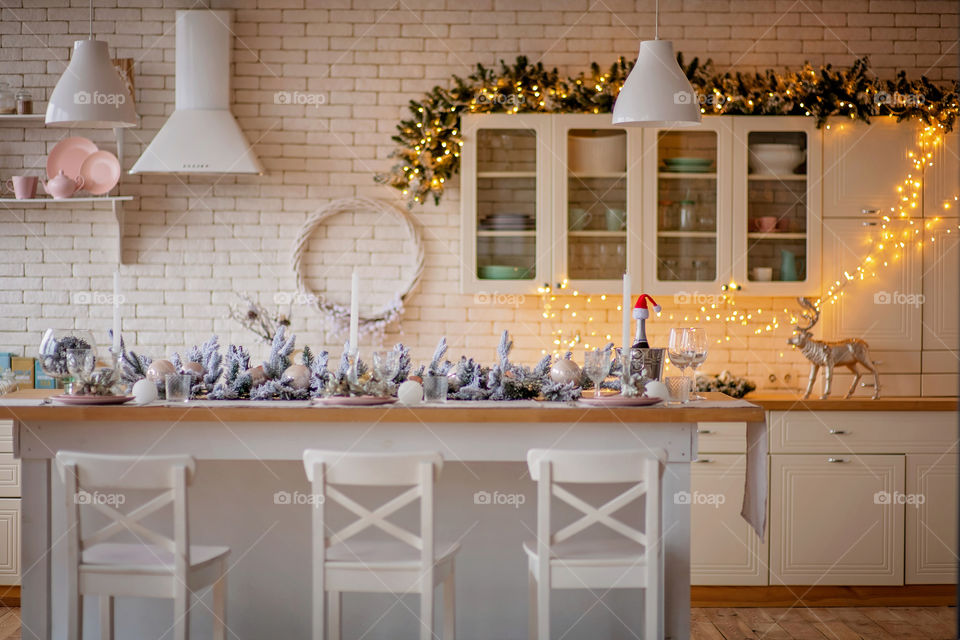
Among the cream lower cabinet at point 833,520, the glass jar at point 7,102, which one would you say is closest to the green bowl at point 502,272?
the cream lower cabinet at point 833,520

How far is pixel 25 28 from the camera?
4.92 metres

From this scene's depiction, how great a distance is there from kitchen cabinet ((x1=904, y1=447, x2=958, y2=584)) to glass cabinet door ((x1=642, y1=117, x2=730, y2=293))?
126 cm

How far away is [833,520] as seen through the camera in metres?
4.43

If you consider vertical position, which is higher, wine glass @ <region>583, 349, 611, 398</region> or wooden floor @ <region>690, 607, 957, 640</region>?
wine glass @ <region>583, 349, 611, 398</region>

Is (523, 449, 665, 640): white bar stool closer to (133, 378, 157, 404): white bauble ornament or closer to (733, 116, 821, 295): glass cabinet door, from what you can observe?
(133, 378, 157, 404): white bauble ornament

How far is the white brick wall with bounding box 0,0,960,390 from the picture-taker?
4953 millimetres

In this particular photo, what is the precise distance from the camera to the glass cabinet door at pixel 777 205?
4.67m

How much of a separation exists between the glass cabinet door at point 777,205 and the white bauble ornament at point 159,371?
2.70 metres

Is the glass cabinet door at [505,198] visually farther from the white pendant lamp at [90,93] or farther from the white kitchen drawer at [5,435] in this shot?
the white kitchen drawer at [5,435]

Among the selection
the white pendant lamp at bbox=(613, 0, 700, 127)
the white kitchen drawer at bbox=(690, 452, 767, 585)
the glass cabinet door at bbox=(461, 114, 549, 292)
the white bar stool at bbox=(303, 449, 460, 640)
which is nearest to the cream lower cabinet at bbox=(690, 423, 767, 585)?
the white kitchen drawer at bbox=(690, 452, 767, 585)

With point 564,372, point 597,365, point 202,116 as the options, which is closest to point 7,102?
point 202,116

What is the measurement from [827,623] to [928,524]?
693 mm

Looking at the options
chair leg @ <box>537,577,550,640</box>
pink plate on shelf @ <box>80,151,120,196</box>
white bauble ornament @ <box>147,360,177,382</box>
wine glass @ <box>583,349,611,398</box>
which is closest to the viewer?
chair leg @ <box>537,577,550,640</box>

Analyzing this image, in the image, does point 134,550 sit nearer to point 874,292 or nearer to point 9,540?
point 9,540
